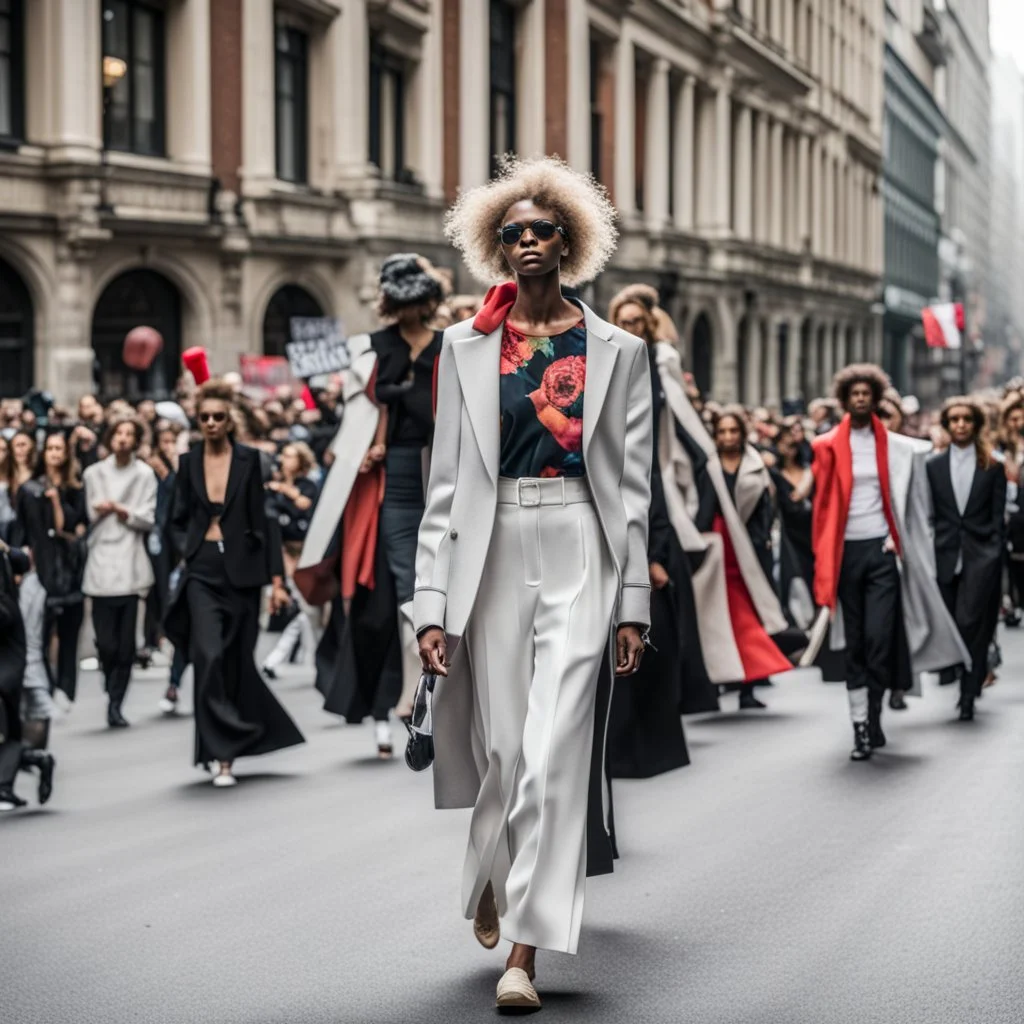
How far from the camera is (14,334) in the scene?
24188 millimetres

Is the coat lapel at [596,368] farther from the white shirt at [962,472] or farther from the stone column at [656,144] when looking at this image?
the stone column at [656,144]

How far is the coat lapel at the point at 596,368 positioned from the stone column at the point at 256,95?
22.3 meters

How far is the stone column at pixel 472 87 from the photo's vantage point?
113 ft

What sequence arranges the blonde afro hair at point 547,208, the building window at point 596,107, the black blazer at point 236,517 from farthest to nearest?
the building window at point 596,107 < the black blazer at point 236,517 < the blonde afro hair at point 547,208

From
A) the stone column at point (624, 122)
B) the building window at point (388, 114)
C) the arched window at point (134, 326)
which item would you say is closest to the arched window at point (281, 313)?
the arched window at point (134, 326)

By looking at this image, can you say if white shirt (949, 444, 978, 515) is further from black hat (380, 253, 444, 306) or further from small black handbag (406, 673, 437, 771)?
small black handbag (406, 673, 437, 771)

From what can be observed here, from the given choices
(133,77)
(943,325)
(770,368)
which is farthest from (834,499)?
(770,368)

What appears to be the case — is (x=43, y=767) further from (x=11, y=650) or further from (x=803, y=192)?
(x=803, y=192)

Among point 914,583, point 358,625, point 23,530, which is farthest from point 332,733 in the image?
point 914,583

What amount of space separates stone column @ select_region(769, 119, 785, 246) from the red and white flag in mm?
16106

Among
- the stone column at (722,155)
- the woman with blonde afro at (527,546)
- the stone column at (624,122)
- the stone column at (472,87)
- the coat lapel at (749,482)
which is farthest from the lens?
the stone column at (722,155)

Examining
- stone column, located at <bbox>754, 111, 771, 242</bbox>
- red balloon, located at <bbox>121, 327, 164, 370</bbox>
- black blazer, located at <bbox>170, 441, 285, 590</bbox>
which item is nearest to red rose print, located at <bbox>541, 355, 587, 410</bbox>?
black blazer, located at <bbox>170, 441, 285, 590</bbox>

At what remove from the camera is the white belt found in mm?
5613

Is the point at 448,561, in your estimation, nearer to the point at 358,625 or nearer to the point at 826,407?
the point at 358,625
